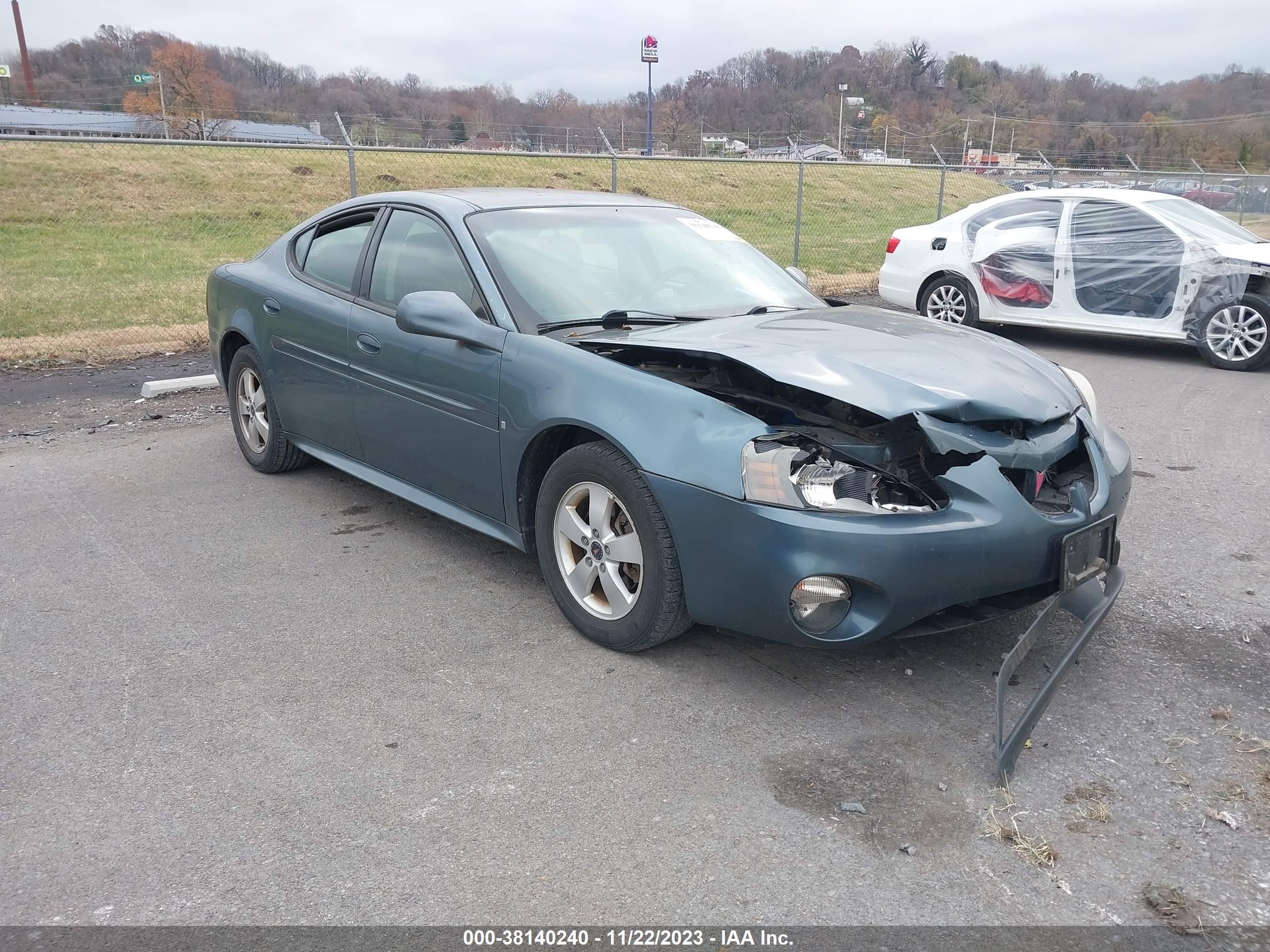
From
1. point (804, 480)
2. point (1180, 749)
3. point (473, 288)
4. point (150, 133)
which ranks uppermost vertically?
point (150, 133)

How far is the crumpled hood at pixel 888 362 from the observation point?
3.17m

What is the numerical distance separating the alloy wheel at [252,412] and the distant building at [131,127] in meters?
5.47

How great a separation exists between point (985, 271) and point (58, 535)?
818 centimetres

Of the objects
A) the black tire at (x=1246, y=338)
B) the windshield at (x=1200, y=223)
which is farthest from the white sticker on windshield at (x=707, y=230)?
the windshield at (x=1200, y=223)

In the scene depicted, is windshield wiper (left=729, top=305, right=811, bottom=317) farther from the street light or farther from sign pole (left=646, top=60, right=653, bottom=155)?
the street light

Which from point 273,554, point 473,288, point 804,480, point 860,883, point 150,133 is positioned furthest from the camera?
point 150,133

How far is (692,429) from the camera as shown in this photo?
316 cm

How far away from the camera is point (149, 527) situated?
4758mm

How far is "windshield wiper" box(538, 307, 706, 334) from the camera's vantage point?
3.88 metres

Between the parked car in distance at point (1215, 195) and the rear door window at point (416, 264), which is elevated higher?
the rear door window at point (416, 264)

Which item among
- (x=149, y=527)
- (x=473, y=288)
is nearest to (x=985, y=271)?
(x=473, y=288)

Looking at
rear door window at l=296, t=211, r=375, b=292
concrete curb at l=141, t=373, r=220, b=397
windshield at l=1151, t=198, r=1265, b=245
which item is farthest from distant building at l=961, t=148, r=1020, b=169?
rear door window at l=296, t=211, r=375, b=292

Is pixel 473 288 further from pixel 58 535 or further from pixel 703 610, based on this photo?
pixel 58 535

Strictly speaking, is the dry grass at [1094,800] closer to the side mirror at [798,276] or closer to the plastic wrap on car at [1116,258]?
the side mirror at [798,276]
